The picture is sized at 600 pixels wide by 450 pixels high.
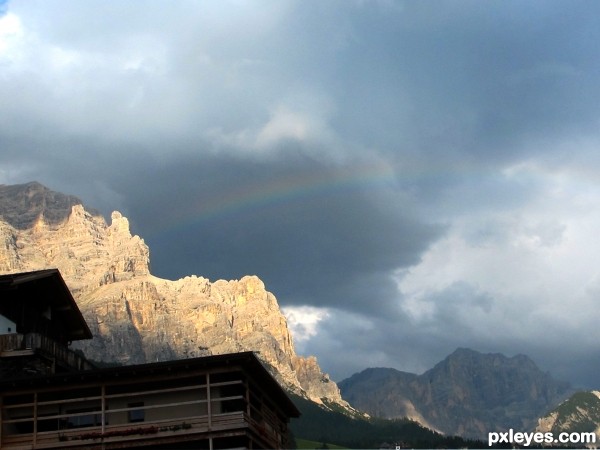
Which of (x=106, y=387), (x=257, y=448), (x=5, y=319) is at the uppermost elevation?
(x=5, y=319)

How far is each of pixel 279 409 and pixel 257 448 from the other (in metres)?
12.2

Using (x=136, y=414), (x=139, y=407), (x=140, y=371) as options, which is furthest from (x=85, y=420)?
(x=140, y=371)

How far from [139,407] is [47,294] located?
52.5ft

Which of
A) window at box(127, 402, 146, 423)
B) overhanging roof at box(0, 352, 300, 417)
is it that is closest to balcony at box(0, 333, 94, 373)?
overhanging roof at box(0, 352, 300, 417)

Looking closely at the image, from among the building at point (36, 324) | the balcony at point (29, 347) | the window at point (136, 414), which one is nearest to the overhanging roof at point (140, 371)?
the window at point (136, 414)

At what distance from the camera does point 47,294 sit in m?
59.7

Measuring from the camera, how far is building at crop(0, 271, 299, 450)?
45.9 m

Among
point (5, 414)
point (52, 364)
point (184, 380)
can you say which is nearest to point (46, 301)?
point (52, 364)

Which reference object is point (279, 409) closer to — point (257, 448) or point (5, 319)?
point (257, 448)

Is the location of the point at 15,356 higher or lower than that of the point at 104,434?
higher

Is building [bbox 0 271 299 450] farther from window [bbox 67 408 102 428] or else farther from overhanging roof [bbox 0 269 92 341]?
overhanging roof [bbox 0 269 92 341]

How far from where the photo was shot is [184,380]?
4772 cm

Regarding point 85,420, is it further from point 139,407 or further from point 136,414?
point 139,407

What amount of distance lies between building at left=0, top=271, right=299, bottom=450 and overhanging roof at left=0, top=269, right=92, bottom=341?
8.59 meters
